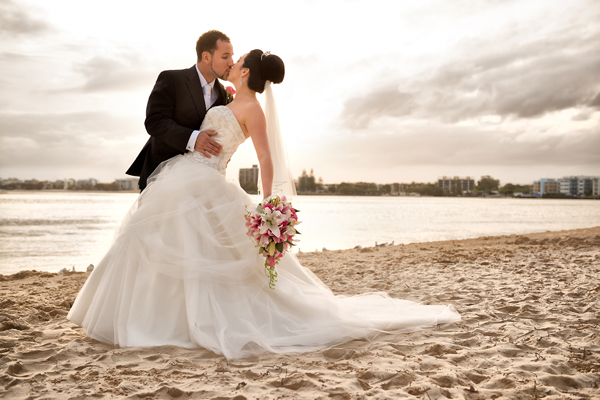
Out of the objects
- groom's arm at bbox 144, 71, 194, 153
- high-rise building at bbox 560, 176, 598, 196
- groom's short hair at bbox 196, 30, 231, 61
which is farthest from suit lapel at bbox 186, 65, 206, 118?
high-rise building at bbox 560, 176, 598, 196

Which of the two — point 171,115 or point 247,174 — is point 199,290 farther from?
point 171,115

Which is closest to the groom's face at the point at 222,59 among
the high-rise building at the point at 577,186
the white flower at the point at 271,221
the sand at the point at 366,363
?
the white flower at the point at 271,221

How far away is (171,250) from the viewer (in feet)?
10.6

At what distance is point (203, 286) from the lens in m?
3.19

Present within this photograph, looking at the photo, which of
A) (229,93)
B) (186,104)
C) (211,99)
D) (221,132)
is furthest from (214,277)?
(229,93)

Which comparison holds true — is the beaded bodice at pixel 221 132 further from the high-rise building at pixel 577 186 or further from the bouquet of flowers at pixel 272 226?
the high-rise building at pixel 577 186

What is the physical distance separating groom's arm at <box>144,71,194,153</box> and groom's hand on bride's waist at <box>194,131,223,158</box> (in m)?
0.10

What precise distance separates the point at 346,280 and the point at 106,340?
419 centimetres

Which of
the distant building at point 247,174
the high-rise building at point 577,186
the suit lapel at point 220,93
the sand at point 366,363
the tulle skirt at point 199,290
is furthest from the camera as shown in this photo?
the high-rise building at point 577,186

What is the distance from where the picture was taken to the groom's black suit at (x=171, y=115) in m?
3.50

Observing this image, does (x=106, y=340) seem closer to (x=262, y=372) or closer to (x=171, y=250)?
(x=171, y=250)

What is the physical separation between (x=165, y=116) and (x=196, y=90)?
0.39 meters

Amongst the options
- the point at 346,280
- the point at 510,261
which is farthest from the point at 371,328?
the point at 510,261

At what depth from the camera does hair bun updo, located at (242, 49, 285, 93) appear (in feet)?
11.5
